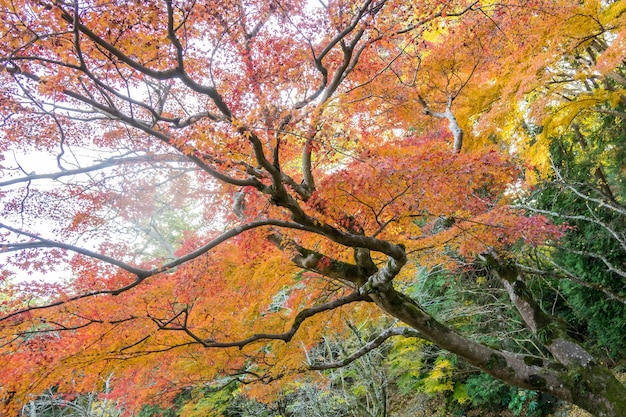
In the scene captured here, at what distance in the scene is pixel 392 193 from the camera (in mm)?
4602

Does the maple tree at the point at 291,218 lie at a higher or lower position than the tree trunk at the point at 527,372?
higher

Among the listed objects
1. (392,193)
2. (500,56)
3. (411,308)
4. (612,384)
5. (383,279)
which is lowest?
(612,384)

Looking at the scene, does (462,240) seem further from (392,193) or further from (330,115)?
(330,115)

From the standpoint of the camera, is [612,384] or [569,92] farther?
[569,92]

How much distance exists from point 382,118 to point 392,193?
368cm

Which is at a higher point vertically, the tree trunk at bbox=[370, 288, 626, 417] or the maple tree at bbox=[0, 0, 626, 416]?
the maple tree at bbox=[0, 0, 626, 416]

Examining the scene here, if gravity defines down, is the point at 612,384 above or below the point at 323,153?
below

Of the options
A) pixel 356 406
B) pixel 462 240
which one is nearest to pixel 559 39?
pixel 462 240

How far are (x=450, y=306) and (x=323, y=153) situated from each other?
7.07 metres

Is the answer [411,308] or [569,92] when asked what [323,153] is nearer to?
[411,308]

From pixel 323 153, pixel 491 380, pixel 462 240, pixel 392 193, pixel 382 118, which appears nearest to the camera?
pixel 392 193

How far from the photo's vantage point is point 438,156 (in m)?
4.98

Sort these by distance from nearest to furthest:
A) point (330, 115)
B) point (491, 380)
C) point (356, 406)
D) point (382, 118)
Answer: point (330, 115), point (382, 118), point (356, 406), point (491, 380)

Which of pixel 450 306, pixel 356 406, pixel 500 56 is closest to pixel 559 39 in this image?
pixel 500 56
